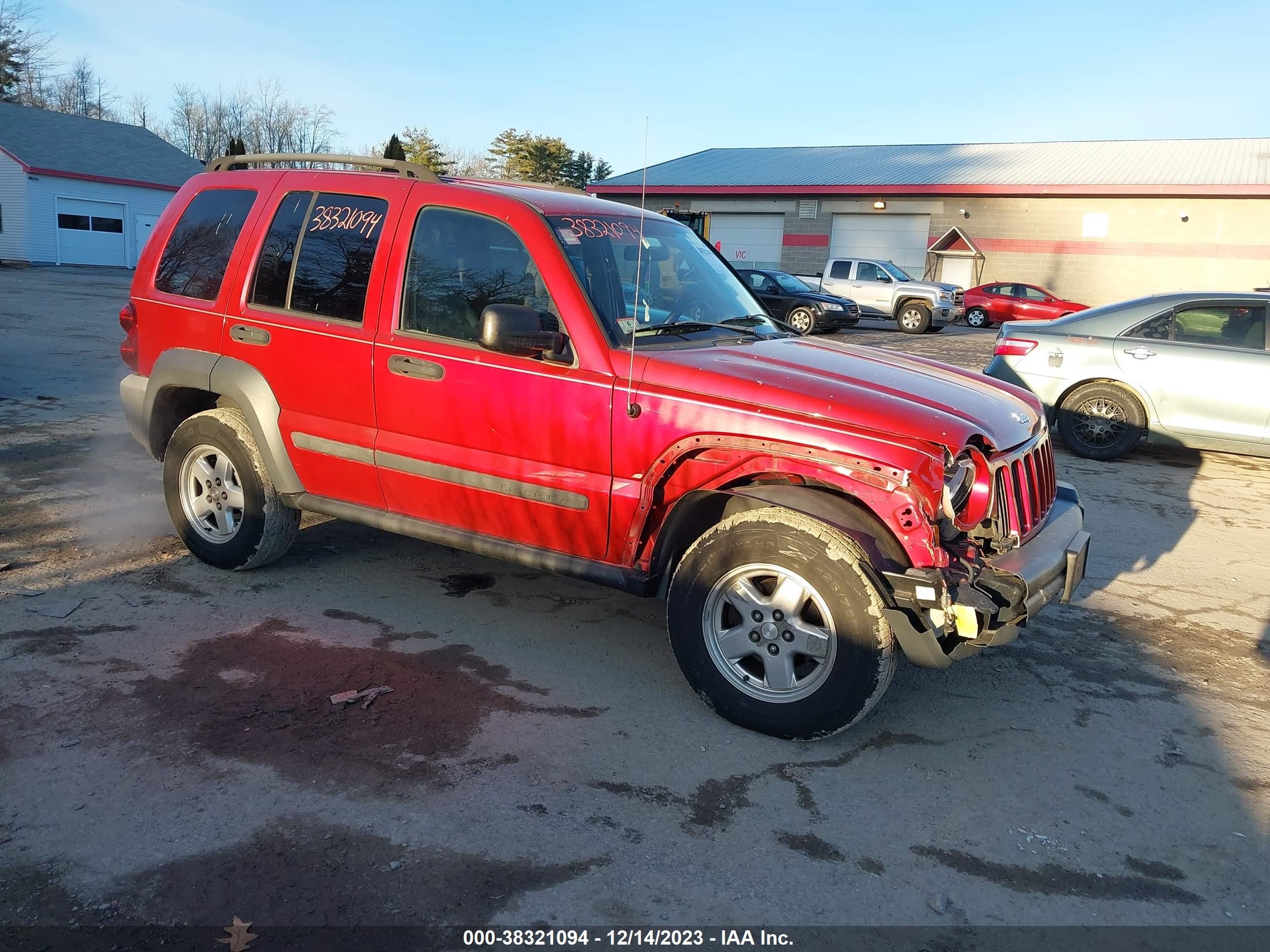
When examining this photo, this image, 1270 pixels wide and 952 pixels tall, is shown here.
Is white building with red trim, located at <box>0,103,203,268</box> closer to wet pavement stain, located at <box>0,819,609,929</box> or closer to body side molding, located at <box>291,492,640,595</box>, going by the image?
body side molding, located at <box>291,492,640,595</box>

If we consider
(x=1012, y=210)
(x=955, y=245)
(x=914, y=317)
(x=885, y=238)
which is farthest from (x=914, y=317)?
(x=885, y=238)

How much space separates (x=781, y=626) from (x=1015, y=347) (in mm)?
7031

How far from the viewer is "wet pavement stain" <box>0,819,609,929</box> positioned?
106 inches

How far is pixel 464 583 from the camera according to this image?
17.8ft

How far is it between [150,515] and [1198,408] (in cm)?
855

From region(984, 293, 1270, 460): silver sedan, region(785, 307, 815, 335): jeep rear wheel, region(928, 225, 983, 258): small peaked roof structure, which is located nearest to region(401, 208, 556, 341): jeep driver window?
region(984, 293, 1270, 460): silver sedan

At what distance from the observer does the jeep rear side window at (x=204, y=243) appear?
518 centimetres

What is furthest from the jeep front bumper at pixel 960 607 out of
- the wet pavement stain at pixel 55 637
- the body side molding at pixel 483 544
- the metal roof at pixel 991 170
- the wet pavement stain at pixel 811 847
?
the metal roof at pixel 991 170

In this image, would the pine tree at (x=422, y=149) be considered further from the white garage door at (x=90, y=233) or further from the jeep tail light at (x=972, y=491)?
the jeep tail light at (x=972, y=491)

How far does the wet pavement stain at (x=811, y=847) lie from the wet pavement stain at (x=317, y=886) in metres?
0.61

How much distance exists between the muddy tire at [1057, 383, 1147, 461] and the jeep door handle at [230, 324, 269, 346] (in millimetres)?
7530

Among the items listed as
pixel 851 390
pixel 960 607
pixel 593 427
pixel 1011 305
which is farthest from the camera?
pixel 1011 305

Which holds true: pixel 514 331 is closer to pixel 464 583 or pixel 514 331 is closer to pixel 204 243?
pixel 464 583

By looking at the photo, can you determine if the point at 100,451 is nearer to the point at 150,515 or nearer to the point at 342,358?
the point at 150,515
